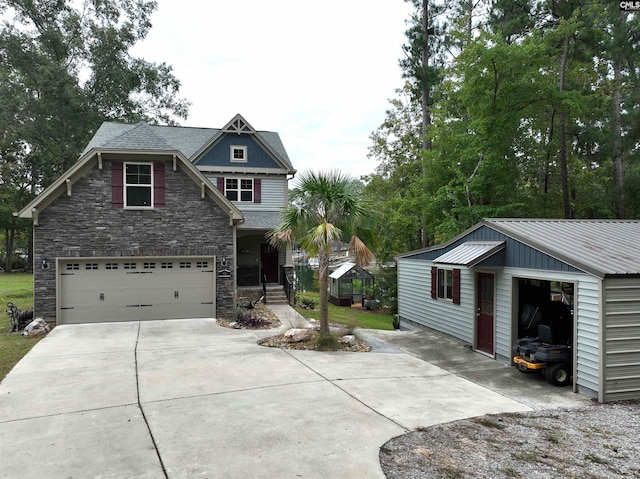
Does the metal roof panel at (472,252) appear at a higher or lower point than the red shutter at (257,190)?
lower

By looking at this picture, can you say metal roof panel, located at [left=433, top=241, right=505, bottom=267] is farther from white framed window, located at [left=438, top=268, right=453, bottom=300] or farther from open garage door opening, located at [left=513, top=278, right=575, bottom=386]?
white framed window, located at [left=438, top=268, right=453, bottom=300]

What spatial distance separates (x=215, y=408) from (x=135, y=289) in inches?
372

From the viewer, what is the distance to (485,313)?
36.4ft

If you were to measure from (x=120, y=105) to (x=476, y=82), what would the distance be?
27142mm

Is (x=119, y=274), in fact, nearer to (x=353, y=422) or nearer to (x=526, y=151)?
(x=353, y=422)

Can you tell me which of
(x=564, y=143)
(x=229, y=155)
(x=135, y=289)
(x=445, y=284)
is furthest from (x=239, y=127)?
(x=564, y=143)

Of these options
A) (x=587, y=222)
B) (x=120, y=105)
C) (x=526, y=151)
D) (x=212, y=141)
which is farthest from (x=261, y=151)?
(x=120, y=105)

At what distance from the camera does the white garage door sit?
14219mm

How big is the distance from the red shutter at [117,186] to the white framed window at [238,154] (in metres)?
6.54

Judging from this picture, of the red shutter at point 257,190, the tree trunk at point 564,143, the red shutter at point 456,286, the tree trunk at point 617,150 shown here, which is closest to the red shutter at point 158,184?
the red shutter at point 257,190

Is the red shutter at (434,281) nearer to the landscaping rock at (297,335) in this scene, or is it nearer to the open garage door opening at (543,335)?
the open garage door opening at (543,335)

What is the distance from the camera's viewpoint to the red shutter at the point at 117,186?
569 inches

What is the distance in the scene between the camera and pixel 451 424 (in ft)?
20.1

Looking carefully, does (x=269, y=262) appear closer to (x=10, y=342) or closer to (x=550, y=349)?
(x=10, y=342)
